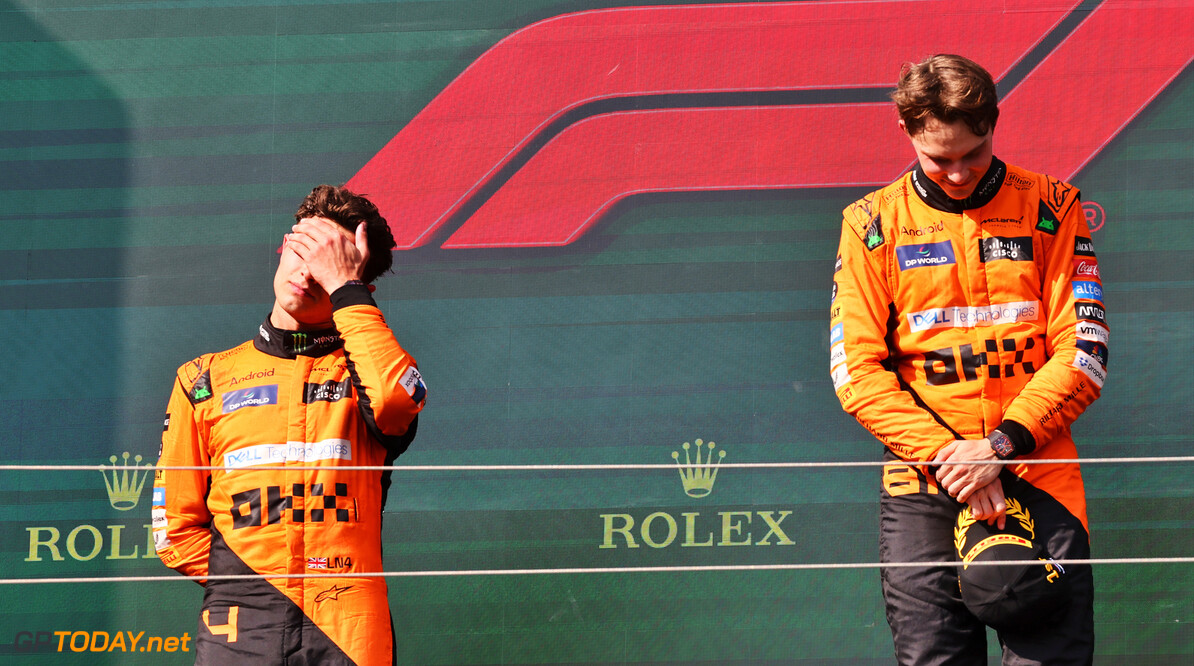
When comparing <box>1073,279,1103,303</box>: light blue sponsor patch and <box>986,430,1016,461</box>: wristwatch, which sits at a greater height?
<box>1073,279,1103,303</box>: light blue sponsor patch

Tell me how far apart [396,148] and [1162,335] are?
2.00m

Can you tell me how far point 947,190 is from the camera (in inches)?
66.8

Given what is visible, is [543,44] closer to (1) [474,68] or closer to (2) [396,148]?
(1) [474,68]

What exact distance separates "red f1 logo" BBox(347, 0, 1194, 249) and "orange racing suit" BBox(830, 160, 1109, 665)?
2.85 ft

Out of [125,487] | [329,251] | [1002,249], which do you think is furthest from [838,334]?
[125,487]

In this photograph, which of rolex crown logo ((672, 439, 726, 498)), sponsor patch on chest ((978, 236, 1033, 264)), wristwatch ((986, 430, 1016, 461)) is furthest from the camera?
rolex crown logo ((672, 439, 726, 498))

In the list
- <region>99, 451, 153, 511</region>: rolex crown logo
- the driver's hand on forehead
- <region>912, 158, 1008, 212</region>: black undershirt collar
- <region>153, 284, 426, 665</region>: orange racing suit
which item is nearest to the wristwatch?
<region>912, 158, 1008, 212</region>: black undershirt collar

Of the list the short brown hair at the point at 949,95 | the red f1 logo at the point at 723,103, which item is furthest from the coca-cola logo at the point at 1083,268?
the red f1 logo at the point at 723,103

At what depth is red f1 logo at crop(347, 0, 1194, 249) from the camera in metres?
2.54

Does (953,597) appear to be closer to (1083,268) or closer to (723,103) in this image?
(1083,268)

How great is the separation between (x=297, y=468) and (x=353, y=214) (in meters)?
0.50

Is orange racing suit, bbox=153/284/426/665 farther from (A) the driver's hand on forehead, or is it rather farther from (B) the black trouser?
(B) the black trouser

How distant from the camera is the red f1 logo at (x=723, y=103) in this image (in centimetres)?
254

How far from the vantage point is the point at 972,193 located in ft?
5.56
